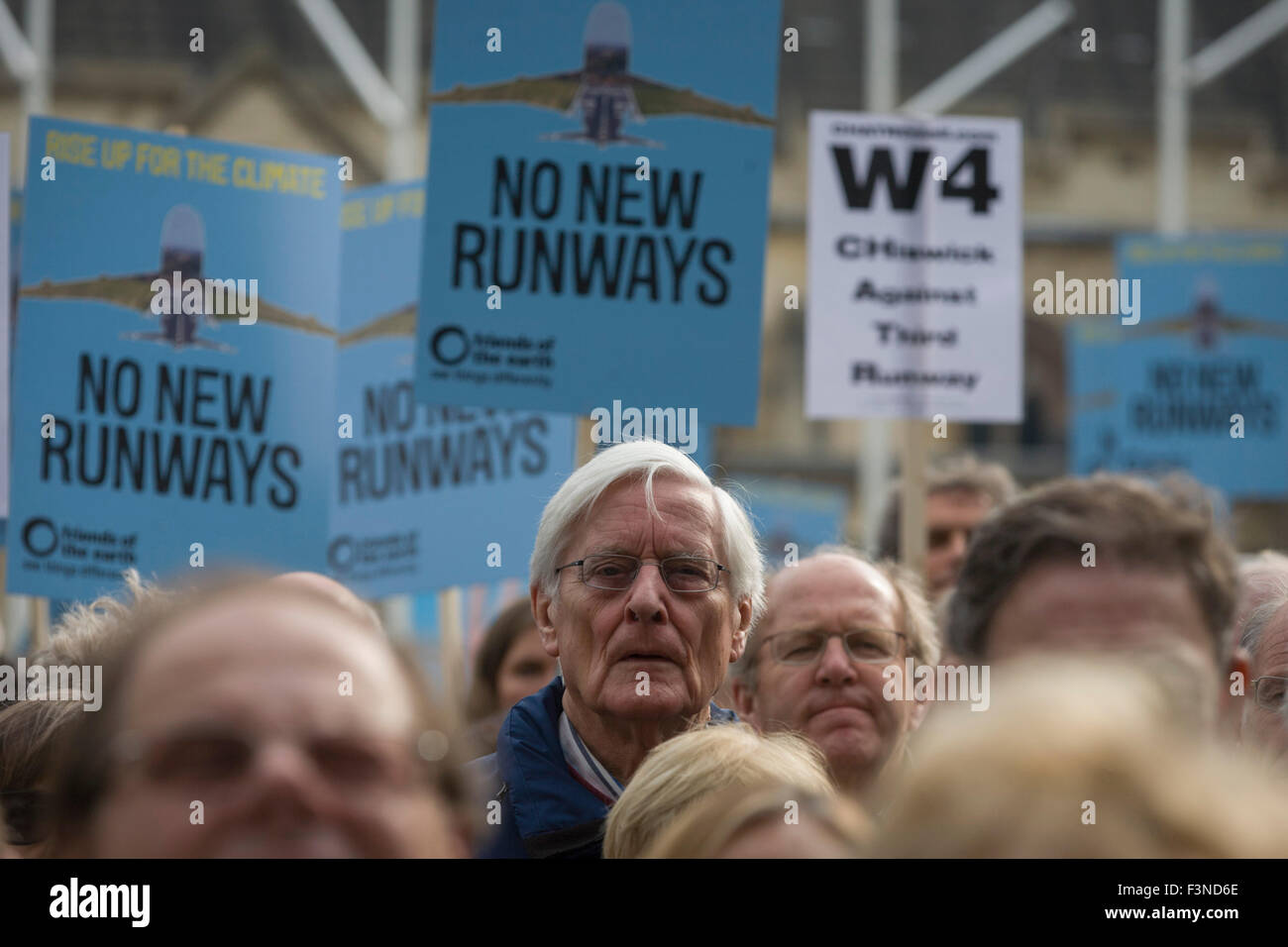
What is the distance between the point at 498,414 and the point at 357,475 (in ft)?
1.81

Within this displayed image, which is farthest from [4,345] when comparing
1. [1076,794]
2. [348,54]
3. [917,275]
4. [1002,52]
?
[1002,52]

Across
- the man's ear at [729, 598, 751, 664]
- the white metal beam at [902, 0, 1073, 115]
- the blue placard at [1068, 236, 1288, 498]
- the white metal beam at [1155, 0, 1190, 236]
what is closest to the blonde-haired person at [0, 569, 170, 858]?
the man's ear at [729, 598, 751, 664]

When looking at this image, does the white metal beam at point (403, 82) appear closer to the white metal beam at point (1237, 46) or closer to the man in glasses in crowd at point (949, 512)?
the white metal beam at point (1237, 46)

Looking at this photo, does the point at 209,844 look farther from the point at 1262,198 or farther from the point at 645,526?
the point at 1262,198

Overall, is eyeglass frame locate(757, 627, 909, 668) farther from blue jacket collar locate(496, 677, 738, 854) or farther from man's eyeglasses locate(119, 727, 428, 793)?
man's eyeglasses locate(119, 727, 428, 793)

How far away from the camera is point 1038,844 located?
1.46m

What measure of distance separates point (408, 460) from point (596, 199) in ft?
5.24

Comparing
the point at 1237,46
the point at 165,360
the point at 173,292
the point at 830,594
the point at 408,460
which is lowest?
the point at 830,594

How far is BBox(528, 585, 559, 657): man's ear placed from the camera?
3.73m

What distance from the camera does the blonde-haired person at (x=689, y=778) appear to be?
2.63m

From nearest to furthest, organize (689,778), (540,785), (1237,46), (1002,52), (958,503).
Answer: (689,778), (540,785), (958,503), (1002,52), (1237,46)

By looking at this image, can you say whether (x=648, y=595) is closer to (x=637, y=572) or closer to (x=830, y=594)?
(x=637, y=572)

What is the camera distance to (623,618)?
3561 mm

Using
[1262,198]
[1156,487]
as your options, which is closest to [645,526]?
[1156,487]
